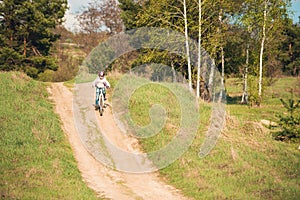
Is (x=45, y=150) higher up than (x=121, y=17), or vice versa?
(x=121, y=17)

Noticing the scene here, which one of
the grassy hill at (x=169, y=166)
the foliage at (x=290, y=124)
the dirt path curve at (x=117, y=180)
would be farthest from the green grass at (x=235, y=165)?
the foliage at (x=290, y=124)

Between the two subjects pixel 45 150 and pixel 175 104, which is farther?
pixel 175 104

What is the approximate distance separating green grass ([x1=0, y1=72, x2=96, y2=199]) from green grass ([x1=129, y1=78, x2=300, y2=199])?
3.56 meters

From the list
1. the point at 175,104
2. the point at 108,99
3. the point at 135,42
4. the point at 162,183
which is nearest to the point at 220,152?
the point at 162,183

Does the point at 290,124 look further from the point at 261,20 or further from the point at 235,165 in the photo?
the point at 261,20

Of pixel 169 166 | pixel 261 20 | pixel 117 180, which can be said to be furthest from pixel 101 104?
pixel 261 20

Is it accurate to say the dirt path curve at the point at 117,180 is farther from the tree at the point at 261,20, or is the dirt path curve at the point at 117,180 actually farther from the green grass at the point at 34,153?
the tree at the point at 261,20

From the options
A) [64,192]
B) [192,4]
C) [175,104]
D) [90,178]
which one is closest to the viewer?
[64,192]

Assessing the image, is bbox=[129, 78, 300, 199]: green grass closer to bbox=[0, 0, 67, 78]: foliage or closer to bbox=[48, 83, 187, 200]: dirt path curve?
bbox=[48, 83, 187, 200]: dirt path curve

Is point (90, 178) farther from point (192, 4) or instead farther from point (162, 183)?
point (192, 4)

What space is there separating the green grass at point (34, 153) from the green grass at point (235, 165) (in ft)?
11.7

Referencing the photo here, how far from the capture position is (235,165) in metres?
12.6

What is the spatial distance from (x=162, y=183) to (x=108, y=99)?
9890 millimetres

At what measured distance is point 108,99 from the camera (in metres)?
20.9
